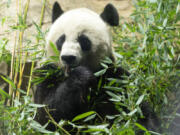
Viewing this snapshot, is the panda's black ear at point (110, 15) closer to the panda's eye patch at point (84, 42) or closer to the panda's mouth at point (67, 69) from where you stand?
the panda's eye patch at point (84, 42)

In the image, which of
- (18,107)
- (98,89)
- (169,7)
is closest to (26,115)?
(18,107)

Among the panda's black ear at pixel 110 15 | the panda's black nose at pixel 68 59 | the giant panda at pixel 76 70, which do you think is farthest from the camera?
the panda's black ear at pixel 110 15

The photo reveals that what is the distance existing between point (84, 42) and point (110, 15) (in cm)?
46

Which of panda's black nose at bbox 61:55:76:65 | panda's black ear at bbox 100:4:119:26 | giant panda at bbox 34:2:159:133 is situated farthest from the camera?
panda's black ear at bbox 100:4:119:26

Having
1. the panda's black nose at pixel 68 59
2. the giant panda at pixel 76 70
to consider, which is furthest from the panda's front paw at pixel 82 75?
the panda's black nose at pixel 68 59

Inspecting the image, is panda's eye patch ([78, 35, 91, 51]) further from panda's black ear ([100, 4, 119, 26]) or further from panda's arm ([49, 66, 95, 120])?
panda's black ear ([100, 4, 119, 26])

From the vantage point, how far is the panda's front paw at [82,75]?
7.37 feet

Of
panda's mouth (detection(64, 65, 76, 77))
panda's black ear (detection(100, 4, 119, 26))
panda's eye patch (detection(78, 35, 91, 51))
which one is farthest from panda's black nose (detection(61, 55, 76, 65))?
panda's black ear (detection(100, 4, 119, 26))

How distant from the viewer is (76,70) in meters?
2.27

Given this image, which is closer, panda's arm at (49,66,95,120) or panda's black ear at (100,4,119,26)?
panda's arm at (49,66,95,120)

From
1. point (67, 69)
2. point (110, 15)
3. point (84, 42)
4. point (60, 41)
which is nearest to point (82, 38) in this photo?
point (84, 42)

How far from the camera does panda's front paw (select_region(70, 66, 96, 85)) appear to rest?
2246 millimetres

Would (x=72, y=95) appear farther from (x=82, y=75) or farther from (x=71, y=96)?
(x=82, y=75)

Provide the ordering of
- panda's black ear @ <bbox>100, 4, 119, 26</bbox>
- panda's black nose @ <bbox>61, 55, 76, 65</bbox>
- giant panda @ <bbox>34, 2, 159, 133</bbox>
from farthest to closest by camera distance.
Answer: panda's black ear @ <bbox>100, 4, 119, 26</bbox>
giant panda @ <bbox>34, 2, 159, 133</bbox>
panda's black nose @ <bbox>61, 55, 76, 65</bbox>
